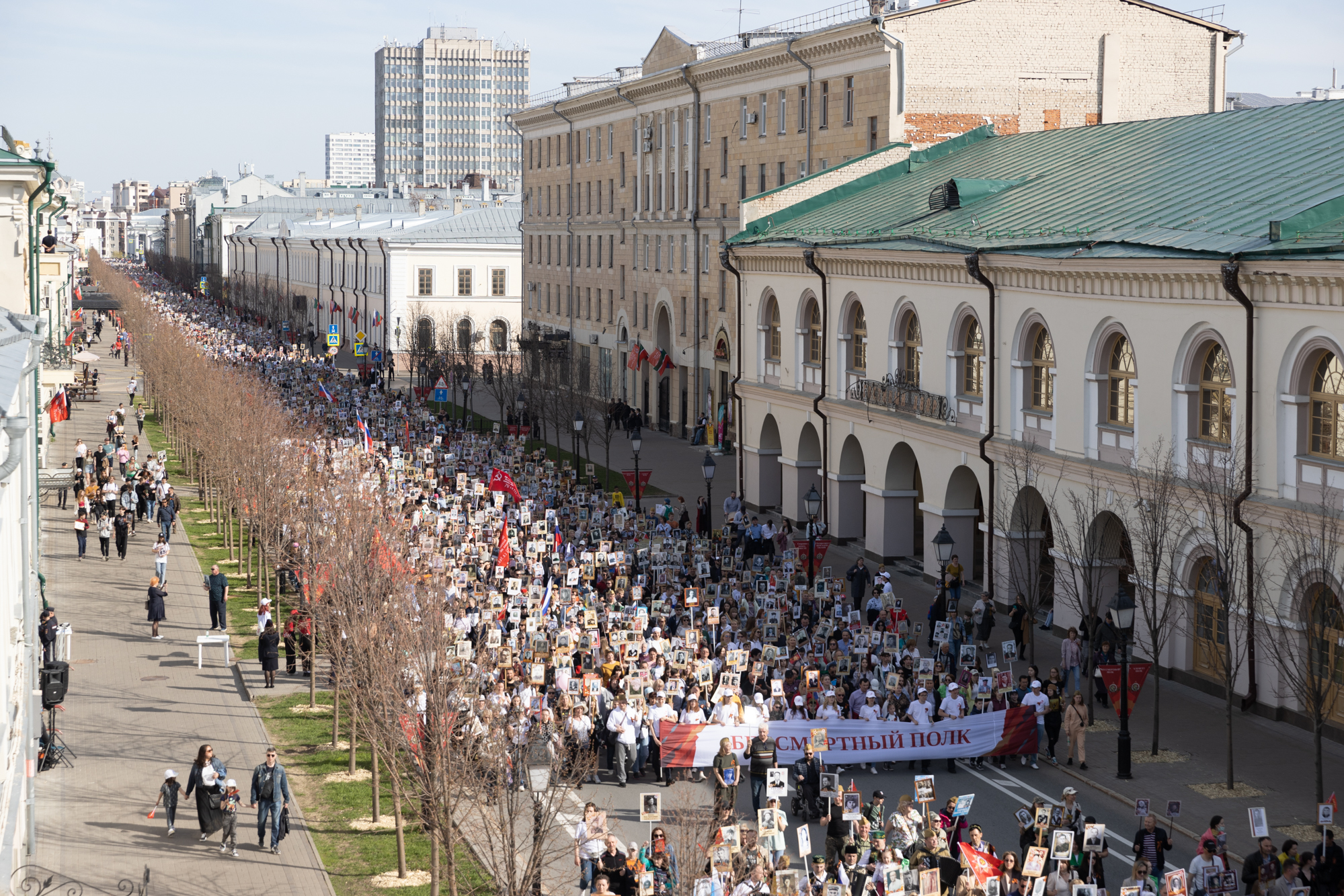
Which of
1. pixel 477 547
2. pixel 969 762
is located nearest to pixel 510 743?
pixel 969 762

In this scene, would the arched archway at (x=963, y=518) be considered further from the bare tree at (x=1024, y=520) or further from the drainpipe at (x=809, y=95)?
the drainpipe at (x=809, y=95)

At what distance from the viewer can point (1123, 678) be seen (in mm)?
22703

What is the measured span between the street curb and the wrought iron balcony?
12.9m

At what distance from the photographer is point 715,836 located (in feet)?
56.7

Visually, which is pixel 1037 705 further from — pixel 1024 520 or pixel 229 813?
pixel 229 813

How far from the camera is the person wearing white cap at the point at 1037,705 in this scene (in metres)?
23.6

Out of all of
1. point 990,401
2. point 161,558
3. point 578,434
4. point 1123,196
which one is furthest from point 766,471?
point 161,558

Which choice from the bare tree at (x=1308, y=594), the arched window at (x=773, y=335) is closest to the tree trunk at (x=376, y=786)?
the bare tree at (x=1308, y=594)

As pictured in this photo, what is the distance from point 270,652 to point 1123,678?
14.2 meters

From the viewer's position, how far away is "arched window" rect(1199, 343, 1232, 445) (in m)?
26.3

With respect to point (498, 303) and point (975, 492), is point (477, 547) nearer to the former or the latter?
point (975, 492)

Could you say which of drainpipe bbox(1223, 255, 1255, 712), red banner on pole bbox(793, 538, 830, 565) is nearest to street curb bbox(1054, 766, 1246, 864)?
drainpipe bbox(1223, 255, 1255, 712)

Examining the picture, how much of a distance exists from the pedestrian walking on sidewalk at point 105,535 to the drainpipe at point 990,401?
21286 mm

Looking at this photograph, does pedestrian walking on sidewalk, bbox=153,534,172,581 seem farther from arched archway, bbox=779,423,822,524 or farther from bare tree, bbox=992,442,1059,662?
bare tree, bbox=992,442,1059,662
